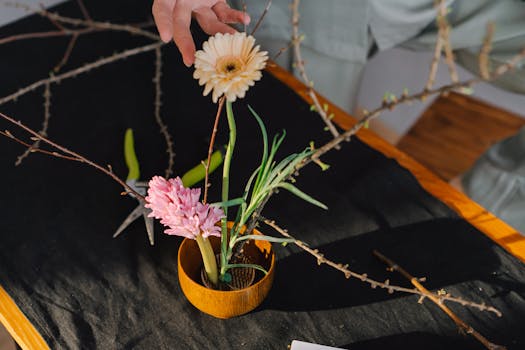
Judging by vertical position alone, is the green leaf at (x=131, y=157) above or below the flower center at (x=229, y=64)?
above

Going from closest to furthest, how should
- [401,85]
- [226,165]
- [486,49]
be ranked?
[486,49] → [226,165] → [401,85]

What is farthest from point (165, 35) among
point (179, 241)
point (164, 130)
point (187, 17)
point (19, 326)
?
point (19, 326)

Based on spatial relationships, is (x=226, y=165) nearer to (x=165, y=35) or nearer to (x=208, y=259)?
(x=208, y=259)

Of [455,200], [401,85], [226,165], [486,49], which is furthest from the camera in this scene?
[401,85]

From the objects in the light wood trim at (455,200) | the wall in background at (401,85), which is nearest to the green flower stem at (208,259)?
the light wood trim at (455,200)

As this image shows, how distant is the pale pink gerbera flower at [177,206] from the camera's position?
55 cm

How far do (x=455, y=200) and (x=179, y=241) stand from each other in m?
0.45

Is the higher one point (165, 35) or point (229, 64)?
point (165, 35)

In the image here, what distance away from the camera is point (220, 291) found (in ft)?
2.19

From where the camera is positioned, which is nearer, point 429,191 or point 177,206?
point 177,206

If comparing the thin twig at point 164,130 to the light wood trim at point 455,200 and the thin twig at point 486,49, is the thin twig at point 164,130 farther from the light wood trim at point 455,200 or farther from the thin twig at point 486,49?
the thin twig at point 486,49

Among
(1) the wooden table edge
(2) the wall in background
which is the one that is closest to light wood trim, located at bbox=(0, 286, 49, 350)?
(1) the wooden table edge

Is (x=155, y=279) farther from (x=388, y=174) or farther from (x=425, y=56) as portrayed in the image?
(x=425, y=56)

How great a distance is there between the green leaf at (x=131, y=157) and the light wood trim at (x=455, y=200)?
28 centimetres
